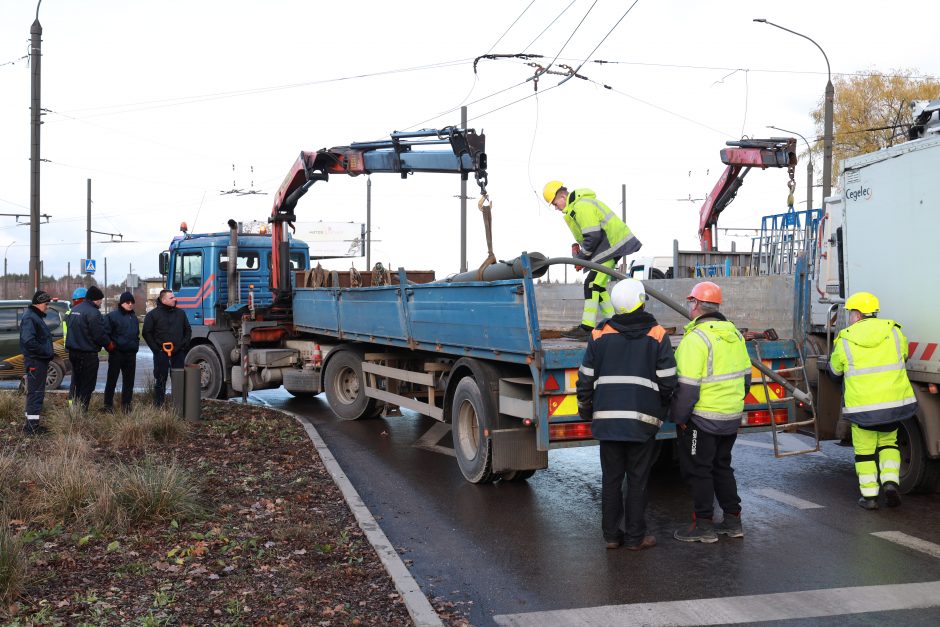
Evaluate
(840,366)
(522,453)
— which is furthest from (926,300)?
(522,453)

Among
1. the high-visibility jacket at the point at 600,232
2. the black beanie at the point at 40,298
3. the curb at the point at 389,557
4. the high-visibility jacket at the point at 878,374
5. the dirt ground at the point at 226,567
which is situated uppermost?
the high-visibility jacket at the point at 600,232

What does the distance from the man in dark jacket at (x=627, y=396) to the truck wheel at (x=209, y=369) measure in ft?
32.5

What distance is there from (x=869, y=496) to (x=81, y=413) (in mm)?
8765

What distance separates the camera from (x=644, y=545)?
6109 mm

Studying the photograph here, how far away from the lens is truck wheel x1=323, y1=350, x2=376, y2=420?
12.2m

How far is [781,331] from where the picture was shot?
803 cm

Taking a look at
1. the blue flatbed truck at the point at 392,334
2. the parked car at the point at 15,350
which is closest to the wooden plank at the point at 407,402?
the blue flatbed truck at the point at 392,334

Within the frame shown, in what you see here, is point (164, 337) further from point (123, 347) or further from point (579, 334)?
point (579, 334)

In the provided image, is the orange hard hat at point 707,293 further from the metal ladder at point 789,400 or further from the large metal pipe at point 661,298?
the metal ladder at point 789,400

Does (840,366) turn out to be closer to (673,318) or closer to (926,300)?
(926,300)

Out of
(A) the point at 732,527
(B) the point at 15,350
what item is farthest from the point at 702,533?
(B) the point at 15,350

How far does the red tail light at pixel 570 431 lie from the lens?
7.01m

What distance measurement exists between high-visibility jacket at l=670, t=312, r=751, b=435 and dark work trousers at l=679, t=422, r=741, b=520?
11 centimetres

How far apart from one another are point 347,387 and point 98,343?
3366mm
